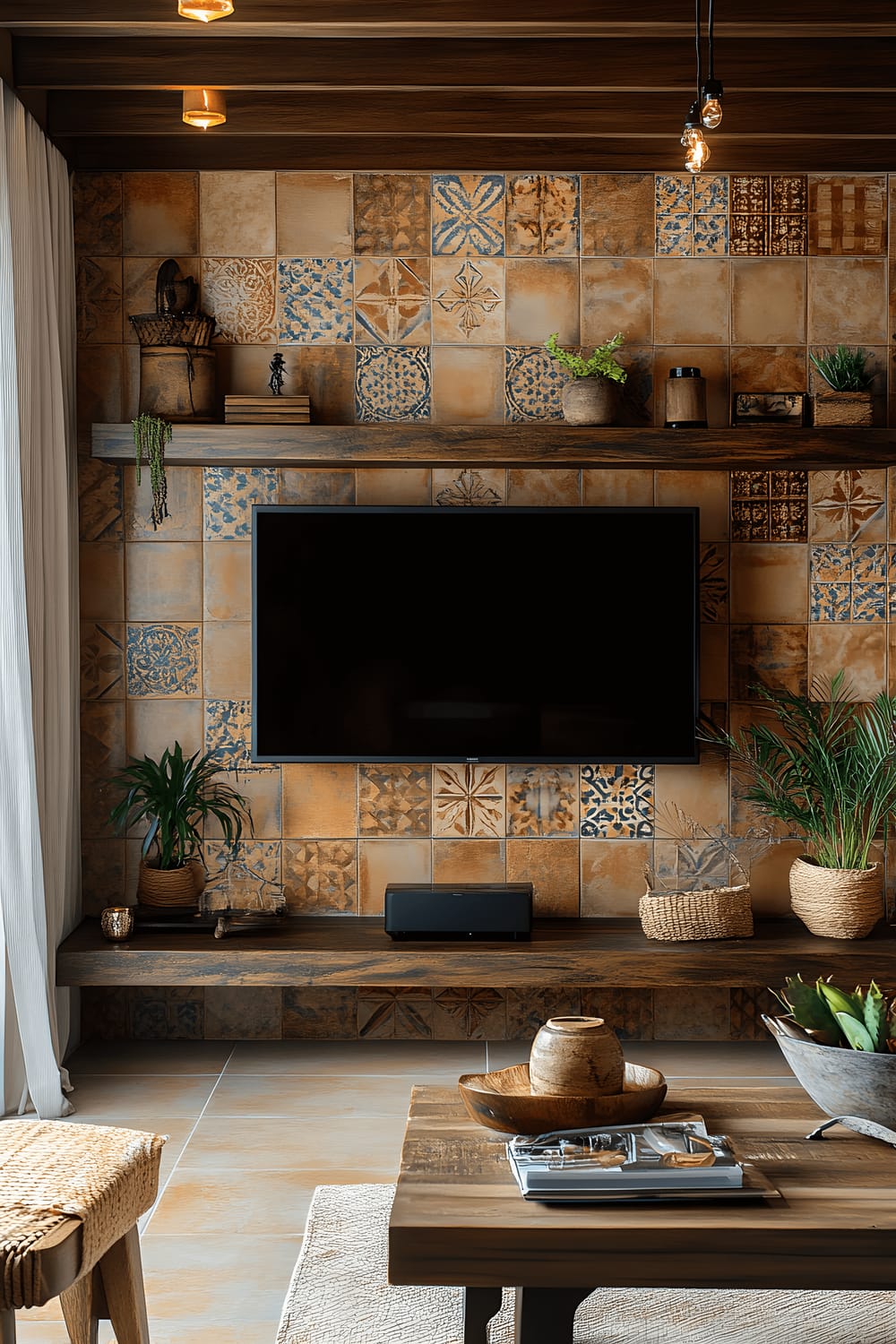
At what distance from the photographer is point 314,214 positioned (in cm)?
405

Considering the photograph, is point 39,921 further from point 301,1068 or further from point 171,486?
point 171,486

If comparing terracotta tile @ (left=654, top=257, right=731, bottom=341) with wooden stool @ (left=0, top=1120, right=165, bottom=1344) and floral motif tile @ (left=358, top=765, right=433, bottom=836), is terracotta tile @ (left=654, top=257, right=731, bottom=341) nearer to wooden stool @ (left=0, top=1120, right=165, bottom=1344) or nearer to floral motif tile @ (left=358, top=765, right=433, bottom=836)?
floral motif tile @ (left=358, top=765, right=433, bottom=836)

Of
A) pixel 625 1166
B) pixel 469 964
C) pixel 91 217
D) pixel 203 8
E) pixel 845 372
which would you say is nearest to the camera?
pixel 625 1166

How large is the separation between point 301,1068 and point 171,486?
72.1 inches

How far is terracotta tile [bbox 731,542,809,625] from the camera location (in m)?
4.09

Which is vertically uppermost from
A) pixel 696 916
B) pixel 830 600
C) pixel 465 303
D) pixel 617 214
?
pixel 617 214

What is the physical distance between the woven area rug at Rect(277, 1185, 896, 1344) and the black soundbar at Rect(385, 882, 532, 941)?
126 centimetres

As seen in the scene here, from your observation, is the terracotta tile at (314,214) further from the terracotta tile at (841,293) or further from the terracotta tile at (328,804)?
the terracotta tile at (328,804)

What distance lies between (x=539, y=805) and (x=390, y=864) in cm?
51

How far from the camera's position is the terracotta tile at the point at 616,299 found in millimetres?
4062

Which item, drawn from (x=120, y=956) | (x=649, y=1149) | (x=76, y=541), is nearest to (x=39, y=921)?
(x=120, y=956)

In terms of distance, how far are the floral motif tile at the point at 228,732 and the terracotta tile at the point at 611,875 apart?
3.67 feet

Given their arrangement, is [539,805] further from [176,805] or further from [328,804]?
[176,805]

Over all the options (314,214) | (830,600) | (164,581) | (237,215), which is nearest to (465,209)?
(314,214)
